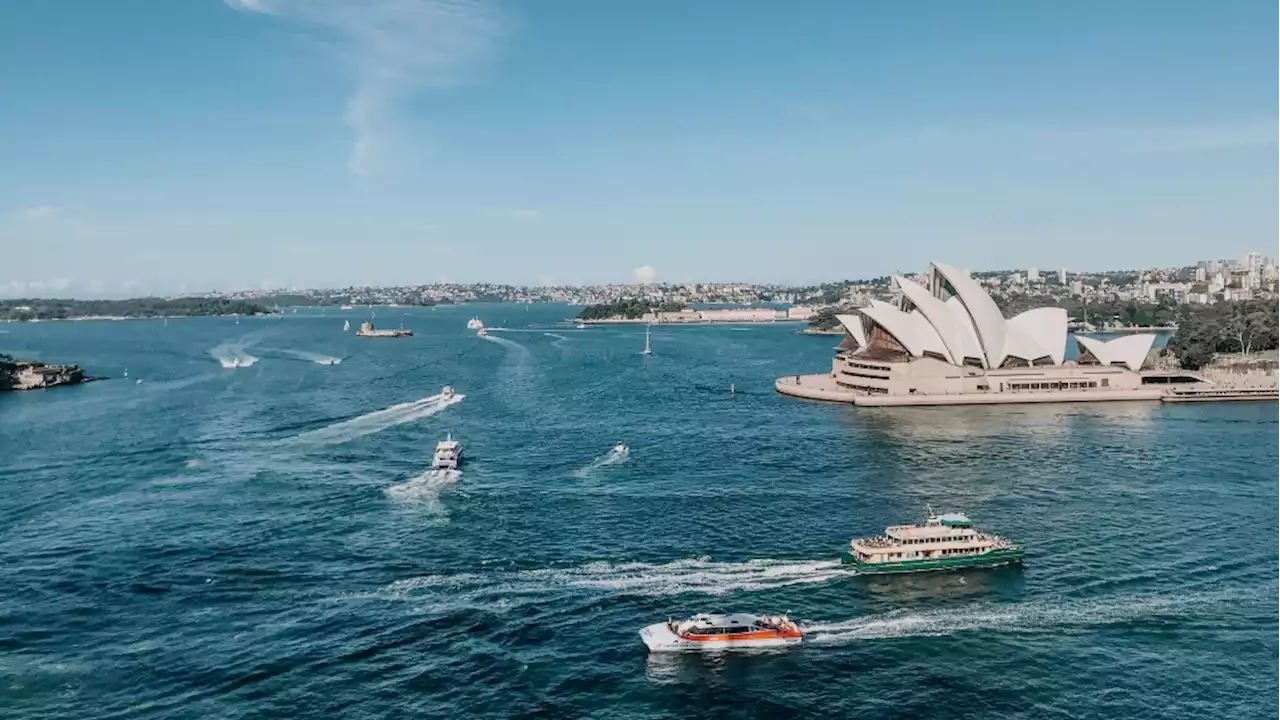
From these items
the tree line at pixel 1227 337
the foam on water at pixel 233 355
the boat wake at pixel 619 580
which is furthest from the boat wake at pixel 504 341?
the boat wake at pixel 619 580

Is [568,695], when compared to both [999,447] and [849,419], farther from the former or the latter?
[849,419]

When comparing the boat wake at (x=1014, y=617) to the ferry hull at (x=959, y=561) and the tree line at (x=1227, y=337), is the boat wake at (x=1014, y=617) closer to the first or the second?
the ferry hull at (x=959, y=561)

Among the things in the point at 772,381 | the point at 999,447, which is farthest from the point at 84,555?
the point at 772,381

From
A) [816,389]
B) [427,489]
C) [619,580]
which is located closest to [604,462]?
[427,489]

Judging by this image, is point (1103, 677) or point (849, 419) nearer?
point (1103, 677)

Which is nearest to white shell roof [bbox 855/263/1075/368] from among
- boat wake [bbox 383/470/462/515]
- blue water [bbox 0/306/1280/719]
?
blue water [bbox 0/306/1280/719]

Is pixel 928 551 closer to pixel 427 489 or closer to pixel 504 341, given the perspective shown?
pixel 427 489
